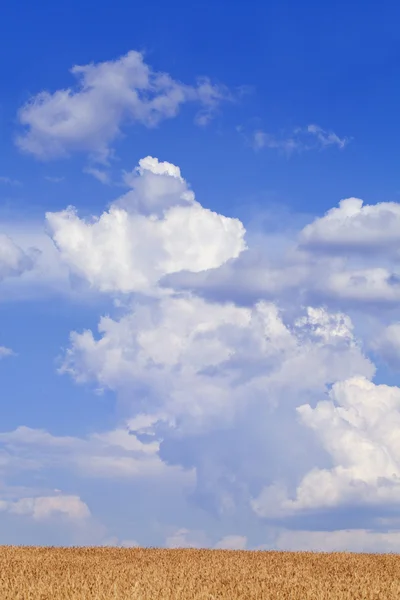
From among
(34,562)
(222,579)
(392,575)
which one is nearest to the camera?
(222,579)

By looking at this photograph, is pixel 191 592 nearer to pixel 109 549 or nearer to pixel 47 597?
pixel 47 597

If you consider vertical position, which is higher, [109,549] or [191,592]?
[109,549]

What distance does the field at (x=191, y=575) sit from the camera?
49.6 feet

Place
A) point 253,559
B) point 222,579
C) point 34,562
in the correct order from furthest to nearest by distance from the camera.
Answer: point 253,559
point 34,562
point 222,579

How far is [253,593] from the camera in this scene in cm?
1527

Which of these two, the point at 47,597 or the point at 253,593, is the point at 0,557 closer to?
the point at 47,597

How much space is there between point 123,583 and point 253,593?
286 cm

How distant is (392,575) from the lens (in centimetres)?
1948

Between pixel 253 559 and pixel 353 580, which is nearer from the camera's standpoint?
pixel 353 580

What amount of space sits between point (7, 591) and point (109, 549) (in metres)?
9.25

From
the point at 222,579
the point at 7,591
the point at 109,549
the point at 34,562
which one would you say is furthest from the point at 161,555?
the point at 7,591

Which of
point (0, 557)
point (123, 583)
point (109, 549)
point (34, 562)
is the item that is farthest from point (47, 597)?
point (109, 549)

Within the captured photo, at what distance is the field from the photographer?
15.1 m

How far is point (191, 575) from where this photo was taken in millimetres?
17922
